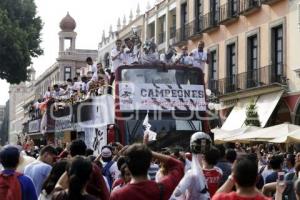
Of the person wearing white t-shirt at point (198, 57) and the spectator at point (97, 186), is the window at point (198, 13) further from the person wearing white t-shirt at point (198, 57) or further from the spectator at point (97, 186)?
the spectator at point (97, 186)

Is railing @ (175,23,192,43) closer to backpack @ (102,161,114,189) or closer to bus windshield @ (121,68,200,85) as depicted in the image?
bus windshield @ (121,68,200,85)

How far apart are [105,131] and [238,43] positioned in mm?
18286

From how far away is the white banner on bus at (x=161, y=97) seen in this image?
16328 millimetres

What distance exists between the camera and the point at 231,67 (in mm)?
34750

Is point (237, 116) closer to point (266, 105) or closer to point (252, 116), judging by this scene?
point (266, 105)

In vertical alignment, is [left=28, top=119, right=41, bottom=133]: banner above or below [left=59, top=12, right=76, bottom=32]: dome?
below

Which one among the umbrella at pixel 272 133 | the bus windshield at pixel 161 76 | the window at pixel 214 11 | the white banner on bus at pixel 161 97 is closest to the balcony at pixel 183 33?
the window at pixel 214 11

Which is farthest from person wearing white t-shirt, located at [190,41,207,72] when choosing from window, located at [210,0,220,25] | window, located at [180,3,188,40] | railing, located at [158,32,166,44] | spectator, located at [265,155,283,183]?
railing, located at [158,32,166,44]

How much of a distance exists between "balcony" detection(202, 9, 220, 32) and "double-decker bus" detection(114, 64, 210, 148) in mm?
18554

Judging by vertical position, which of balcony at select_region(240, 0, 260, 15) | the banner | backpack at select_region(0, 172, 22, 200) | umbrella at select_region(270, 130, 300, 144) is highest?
balcony at select_region(240, 0, 260, 15)

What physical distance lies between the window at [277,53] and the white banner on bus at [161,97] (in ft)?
41.4

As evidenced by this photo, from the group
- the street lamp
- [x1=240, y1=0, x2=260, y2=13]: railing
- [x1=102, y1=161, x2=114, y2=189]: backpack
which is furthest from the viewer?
[x1=240, y1=0, x2=260, y2=13]: railing

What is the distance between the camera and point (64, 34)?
3029 inches

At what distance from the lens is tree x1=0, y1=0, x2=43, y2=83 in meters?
34.6
